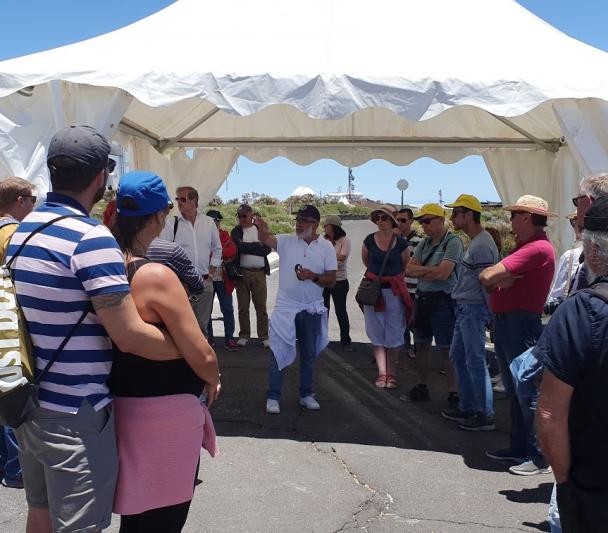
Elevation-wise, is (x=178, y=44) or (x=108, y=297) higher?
(x=178, y=44)

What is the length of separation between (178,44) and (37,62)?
1199mm

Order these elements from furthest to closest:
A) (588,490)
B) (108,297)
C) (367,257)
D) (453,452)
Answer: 1. (367,257)
2. (453,452)
3. (108,297)
4. (588,490)

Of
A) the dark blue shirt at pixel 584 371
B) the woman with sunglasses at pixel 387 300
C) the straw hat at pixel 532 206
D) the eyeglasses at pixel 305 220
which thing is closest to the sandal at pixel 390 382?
the woman with sunglasses at pixel 387 300

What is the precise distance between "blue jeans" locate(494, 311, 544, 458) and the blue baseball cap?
9.77 ft

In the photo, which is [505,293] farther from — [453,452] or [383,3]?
[383,3]

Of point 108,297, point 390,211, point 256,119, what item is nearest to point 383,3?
point 390,211

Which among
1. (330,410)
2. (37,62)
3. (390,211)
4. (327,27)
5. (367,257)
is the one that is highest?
(327,27)

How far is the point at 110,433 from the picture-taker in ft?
7.45

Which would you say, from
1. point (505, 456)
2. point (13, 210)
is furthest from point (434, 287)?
point (13, 210)

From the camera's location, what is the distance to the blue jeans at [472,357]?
17.2ft

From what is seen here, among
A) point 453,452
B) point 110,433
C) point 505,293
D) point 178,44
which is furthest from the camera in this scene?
point 178,44

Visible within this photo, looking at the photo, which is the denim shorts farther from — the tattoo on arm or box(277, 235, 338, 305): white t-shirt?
the tattoo on arm

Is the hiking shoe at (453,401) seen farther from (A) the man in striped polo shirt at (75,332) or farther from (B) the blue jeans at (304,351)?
(A) the man in striped polo shirt at (75,332)

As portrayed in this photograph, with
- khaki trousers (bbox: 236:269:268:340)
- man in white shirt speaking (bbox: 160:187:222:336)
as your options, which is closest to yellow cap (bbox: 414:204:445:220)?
man in white shirt speaking (bbox: 160:187:222:336)
